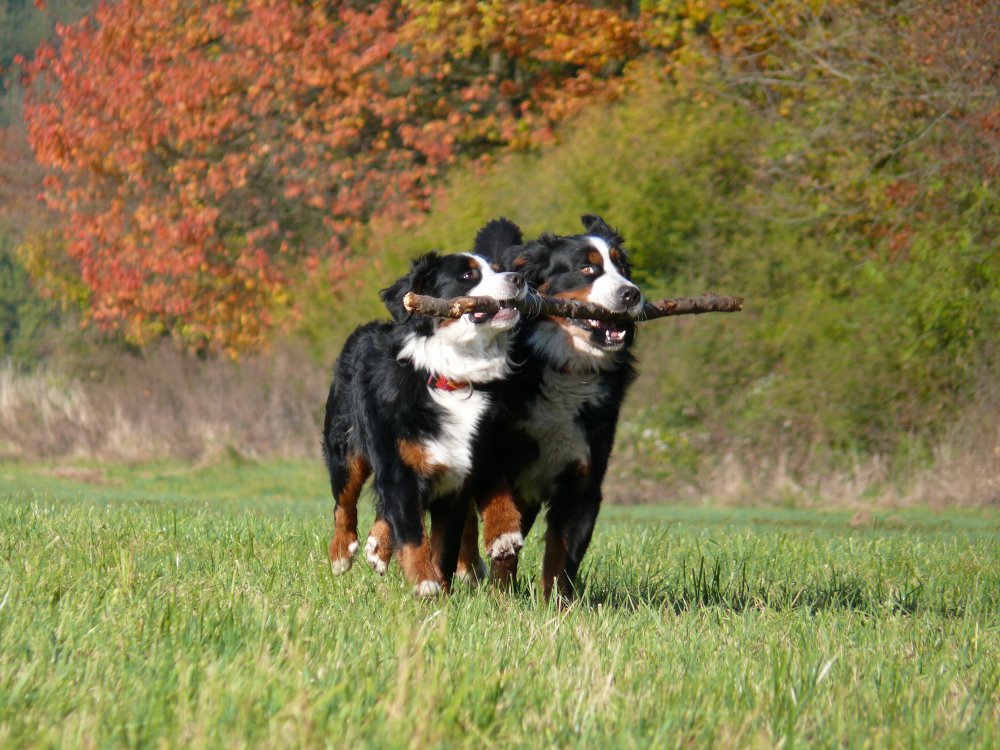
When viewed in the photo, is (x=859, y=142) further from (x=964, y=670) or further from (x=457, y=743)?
(x=457, y=743)

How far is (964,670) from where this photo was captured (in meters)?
4.72

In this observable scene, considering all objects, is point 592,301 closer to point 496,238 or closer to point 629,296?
point 629,296

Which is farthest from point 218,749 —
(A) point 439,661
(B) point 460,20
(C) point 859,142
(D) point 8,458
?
(B) point 460,20

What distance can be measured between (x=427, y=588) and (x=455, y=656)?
6.40 ft

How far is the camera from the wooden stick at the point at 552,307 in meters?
6.19

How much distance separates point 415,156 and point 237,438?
6.64m

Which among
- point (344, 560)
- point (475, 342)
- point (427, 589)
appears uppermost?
point (475, 342)

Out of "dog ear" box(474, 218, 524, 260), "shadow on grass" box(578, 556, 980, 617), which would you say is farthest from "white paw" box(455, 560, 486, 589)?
"dog ear" box(474, 218, 524, 260)

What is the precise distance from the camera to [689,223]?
19828 millimetres

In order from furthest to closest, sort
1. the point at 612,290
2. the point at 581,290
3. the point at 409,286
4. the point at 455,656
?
the point at 581,290, the point at 612,290, the point at 409,286, the point at 455,656

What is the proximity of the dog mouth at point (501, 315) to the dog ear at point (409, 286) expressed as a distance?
16.7 inches

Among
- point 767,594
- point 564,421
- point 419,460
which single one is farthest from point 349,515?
point 767,594

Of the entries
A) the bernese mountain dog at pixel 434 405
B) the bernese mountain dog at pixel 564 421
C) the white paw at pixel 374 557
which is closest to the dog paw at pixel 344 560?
the white paw at pixel 374 557

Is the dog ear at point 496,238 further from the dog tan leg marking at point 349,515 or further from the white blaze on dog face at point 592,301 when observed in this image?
the dog tan leg marking at point 349,515
